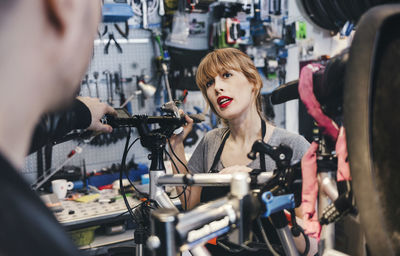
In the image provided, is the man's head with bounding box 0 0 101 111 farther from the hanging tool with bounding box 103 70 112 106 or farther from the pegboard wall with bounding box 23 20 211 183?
the hanging tool with bounding box 103 70 112 106

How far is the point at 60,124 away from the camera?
2.72 feet

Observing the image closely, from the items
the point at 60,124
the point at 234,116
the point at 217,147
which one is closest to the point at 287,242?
the point at 60,124

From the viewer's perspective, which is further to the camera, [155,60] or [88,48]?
[155,60]

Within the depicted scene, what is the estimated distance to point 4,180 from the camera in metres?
0.26

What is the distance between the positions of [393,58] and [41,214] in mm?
481

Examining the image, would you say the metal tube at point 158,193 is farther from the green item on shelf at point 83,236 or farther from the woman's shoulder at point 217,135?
the green item on shelf at point 83,236

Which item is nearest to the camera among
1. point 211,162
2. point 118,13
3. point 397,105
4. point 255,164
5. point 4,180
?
point 4,180

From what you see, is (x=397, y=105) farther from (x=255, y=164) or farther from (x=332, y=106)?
(x=255, y=164)

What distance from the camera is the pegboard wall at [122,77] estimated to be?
2.74 meters

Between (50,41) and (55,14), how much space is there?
3cm

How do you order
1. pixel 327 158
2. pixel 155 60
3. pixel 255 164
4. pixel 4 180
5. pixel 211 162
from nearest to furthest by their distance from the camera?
pixel 4 180 → pixel 327 158 → pixel 255 164 → pixel 211 162 → pixel 155 60

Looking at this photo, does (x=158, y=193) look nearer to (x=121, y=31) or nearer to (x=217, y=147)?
(x=217, y=147)

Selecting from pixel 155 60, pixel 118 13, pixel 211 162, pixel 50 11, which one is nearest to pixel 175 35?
pixel 155 60

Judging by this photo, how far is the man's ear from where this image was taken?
312mm
